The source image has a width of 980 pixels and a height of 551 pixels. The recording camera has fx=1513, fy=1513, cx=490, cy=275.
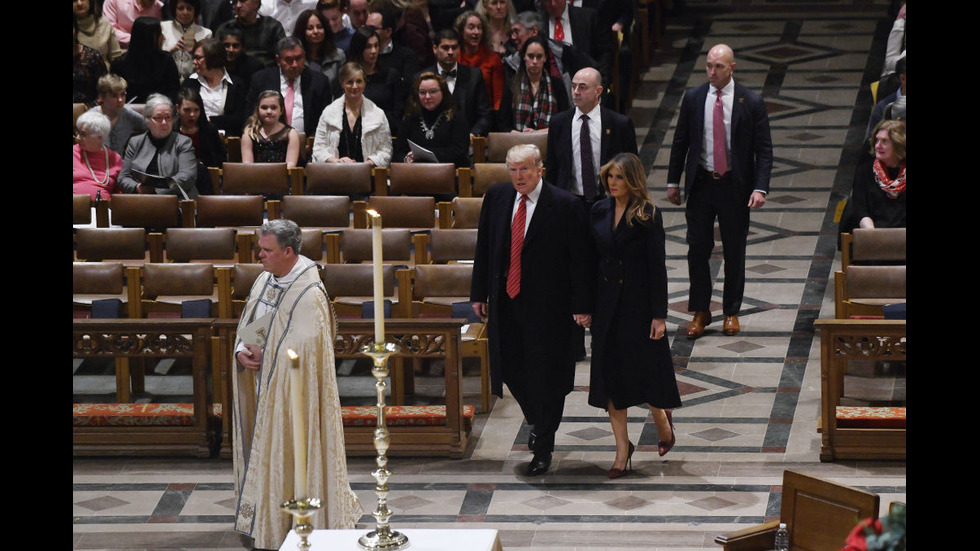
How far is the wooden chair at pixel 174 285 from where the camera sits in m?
8.54

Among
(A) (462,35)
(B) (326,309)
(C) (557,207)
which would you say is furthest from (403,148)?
(B) (326,309)

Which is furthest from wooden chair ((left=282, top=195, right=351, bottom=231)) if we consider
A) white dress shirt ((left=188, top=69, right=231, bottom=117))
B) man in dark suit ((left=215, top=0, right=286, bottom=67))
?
man in dark suit ((left=215, top=0, right=286, bottom=67))

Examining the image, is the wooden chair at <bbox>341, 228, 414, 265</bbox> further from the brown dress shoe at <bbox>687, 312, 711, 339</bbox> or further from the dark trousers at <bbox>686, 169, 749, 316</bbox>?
the brown dress shoe at <bbox>687, 312, 711, 339</bbox>

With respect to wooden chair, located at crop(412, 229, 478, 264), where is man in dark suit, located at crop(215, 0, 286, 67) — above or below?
above

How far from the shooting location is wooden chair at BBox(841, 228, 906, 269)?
8.68 meters

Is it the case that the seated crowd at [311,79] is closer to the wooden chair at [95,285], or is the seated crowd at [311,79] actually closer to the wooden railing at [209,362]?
the wooden chair at [95,285]

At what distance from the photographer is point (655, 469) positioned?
7.48m

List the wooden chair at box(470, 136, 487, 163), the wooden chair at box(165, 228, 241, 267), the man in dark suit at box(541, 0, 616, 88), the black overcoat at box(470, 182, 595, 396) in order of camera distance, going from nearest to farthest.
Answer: the black overcoat at box(470, 182, 595, 396) → the wooden chair at box(165, 228, 241, 267) → the wooden chair at box(470, 136, 487, 163) → the man in dark suit at box(541, 0, 616, 88)

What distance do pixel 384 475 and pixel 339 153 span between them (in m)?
6.08

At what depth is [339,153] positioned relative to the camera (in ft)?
33.6

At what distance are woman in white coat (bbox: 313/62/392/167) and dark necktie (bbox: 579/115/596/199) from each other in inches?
74.2

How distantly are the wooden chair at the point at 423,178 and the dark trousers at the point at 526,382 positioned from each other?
2.48 metres

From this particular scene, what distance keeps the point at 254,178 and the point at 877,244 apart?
13.1 feet

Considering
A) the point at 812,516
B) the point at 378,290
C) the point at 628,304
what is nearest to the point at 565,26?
the point at 628,304
